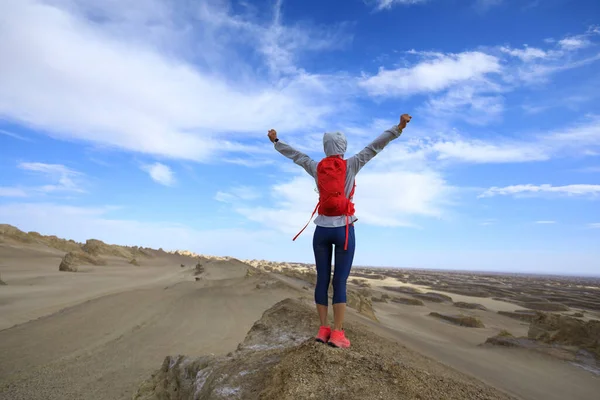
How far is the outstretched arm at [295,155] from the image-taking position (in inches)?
164

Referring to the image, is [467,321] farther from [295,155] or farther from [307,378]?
[307,378]

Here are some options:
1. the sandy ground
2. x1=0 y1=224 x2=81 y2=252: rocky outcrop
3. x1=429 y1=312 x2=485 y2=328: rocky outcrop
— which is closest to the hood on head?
the sandy ground

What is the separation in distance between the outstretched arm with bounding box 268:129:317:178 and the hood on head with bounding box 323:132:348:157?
0.23 m

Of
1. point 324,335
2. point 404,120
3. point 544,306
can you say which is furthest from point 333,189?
point 544,306

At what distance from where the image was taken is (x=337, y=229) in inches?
144

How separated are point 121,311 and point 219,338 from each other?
4178 mm

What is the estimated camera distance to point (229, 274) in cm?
2658

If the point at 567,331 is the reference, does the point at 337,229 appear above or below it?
above

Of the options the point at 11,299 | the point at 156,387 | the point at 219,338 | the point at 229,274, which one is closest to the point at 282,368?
the point at 156,387

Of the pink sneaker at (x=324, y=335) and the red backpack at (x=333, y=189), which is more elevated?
the red backpack at (x=333, y=189)

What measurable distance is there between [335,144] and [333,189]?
2.00 ft

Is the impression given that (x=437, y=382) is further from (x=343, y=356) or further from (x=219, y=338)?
(x=219, y=338)

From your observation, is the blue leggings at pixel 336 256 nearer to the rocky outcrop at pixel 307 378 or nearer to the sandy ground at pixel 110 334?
the rocky outcrop at pixel 307 378

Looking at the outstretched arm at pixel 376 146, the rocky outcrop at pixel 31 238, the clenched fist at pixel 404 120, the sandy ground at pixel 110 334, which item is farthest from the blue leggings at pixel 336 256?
the rocky outcrop at pixel 31 238
